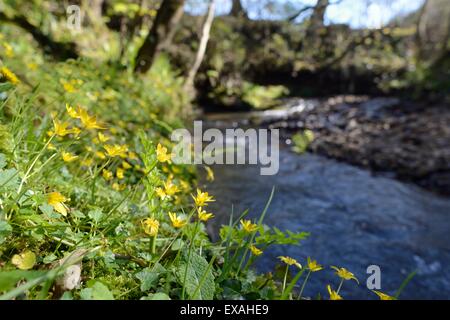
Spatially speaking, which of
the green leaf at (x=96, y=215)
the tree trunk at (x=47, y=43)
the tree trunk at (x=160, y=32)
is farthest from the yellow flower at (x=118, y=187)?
the tree trunk at (x=47, y=43)

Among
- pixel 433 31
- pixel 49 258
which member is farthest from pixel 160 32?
pixel 433 31

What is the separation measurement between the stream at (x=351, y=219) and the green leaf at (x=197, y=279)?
146 cm

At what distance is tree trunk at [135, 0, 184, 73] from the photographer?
4.55m

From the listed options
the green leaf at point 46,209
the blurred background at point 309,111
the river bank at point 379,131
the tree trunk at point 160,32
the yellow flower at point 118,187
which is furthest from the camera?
the river bank at point 379,131

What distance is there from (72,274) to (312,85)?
555 inches

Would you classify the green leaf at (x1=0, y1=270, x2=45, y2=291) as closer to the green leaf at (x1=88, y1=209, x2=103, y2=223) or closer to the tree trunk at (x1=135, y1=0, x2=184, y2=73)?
the green leaf at (x1=88, y1=209, x2=103, y2=223)

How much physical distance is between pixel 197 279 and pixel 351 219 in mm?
3092

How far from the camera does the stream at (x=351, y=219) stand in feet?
8.80

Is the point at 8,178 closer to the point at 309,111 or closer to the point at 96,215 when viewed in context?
the point at 96,215

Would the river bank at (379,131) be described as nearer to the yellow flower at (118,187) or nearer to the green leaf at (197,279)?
the yellow flower at (118,187)

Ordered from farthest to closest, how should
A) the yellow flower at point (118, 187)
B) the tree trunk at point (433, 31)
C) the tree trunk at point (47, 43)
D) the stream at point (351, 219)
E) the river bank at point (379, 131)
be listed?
1. the tree trunk at point (433, 31)
2. the river bank at point (379, 131)
3. the tree trunk at point (47, 43)
4. the stream at point (351, 219)
5. the yellow flower at point (118, 187)

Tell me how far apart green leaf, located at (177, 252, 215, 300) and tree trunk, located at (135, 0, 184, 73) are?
419 cm

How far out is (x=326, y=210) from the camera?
388 cm

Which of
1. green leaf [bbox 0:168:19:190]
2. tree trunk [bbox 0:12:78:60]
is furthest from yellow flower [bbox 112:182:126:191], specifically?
tree trunk [bbox 0:12:78:60]
